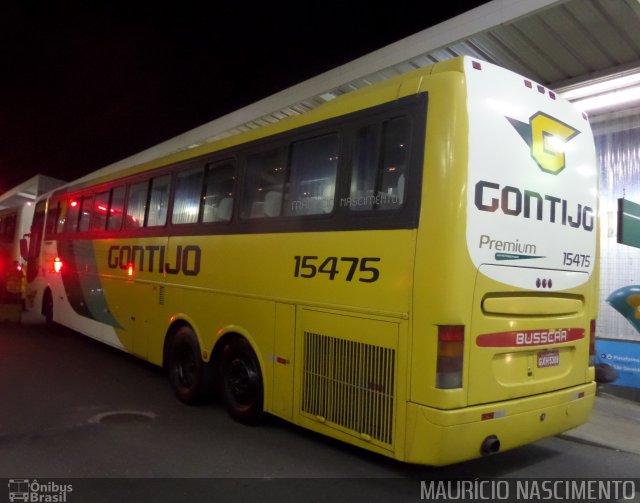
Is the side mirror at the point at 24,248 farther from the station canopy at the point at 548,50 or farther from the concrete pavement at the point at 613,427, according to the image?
the concrete pavement at the point at 613,427

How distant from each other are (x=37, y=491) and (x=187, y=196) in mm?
3922

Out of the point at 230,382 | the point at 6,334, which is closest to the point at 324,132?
the point at 230,382

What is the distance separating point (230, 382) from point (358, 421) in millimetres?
2052

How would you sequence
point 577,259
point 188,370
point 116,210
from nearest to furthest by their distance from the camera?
point 577,259, point 188,370, point 116,210

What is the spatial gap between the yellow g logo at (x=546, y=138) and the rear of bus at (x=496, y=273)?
0.5 inches

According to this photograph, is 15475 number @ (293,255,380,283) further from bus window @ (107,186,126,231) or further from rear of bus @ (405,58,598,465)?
bus window @ (107,186,126,231)

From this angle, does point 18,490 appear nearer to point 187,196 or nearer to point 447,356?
point 447,356

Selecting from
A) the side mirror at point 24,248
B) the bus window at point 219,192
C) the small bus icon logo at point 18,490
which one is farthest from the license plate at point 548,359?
the side mirror at point 24,248

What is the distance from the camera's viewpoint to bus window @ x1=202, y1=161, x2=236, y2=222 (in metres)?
6.06

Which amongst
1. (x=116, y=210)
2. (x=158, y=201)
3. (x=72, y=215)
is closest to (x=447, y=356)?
(x=158, y=201)

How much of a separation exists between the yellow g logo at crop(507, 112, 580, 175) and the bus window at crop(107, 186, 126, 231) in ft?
21.4

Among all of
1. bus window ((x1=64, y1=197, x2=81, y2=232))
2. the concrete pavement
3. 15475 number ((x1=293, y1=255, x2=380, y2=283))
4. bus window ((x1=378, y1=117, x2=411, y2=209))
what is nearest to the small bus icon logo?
15475 number ((x1=293, y1=255, x2=380, y2=283))

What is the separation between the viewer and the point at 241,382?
5.67 metres

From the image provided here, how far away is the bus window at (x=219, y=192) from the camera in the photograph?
606 cm
